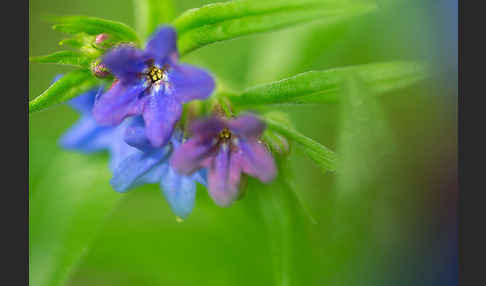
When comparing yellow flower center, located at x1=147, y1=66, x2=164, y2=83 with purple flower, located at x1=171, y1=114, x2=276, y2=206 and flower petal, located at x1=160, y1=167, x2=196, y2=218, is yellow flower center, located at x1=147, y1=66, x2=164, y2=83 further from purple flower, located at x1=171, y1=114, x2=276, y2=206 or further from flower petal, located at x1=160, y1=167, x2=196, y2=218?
flower petal, located at x1=160, y1=167, x2=196, y2=218

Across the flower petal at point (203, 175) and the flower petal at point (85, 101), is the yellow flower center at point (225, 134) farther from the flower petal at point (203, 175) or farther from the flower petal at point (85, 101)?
the flower petal at point (85, 101)

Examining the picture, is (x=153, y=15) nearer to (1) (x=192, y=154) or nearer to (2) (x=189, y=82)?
(2) (x=189, y=82)

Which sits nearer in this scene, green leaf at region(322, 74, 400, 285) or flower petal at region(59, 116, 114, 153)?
green leaf at region(322, 74, 400, 285)

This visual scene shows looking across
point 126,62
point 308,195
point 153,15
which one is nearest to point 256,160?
point 126,62

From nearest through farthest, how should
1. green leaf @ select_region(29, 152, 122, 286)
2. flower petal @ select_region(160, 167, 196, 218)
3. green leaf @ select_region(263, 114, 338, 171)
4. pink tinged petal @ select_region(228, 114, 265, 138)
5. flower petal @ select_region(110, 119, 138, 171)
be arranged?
pink tinged petal @ select_region(228, 114, 265, 138) < green leaf @ select_region(263, 114, 338, 171) < flower petal @ select_region(160, 167, 196, 218) < flower petal @ select_region(110, 119, 138, 171) < green leaf @ select_region(29, 152, 122, 286)

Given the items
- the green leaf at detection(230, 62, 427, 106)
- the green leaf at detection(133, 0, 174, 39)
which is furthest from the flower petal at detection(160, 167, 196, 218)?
the green leaf at detection(133, 0, 174, 39)

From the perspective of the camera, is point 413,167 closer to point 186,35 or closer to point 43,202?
point 186,35

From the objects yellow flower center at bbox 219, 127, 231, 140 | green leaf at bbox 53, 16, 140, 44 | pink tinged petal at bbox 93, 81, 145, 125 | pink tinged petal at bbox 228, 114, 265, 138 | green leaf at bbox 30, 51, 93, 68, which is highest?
green leaf at bbox 53, 16, 140, 44
